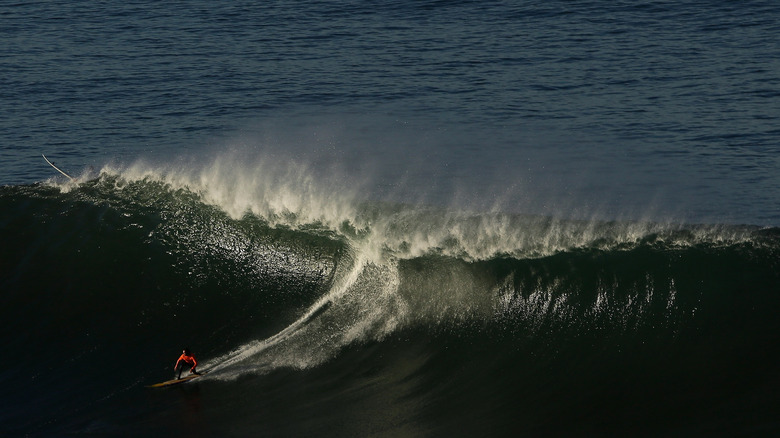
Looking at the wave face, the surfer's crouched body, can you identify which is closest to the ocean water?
the wave face

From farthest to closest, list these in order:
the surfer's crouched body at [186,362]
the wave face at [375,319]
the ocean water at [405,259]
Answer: the surfer's crouched body at [186,362], the ocean water at [405,259], the wave face at [375,319]

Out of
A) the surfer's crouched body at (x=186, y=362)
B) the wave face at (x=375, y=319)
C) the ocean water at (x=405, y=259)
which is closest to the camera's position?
the wave face at (x=375, y=319)

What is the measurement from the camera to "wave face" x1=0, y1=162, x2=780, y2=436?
13.9 m

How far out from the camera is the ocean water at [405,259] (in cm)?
1414

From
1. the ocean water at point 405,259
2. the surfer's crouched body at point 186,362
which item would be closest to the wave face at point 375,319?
the ocean water at point 405,259

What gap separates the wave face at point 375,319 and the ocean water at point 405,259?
45 mm

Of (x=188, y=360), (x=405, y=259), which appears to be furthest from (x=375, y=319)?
(x=188, y=360)

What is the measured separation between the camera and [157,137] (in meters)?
30.4

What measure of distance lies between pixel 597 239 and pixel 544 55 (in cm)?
2031

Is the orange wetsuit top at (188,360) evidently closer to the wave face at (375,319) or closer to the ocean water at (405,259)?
the ocean water at (405,259)

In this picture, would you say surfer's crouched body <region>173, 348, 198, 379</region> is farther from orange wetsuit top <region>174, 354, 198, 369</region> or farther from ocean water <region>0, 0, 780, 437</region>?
ocean water <region>0, 0, 780, 437</region>

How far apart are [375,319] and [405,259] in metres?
1.71

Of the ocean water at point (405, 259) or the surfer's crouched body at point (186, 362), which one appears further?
the surfer's crouched body at point (186, 362)

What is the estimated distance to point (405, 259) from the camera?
17.5m
